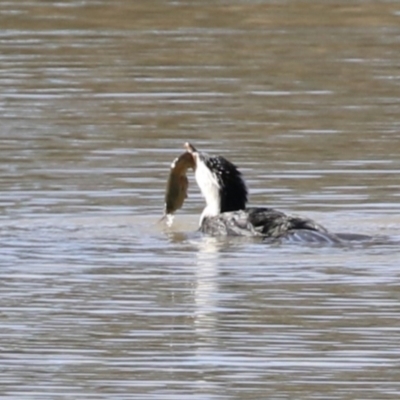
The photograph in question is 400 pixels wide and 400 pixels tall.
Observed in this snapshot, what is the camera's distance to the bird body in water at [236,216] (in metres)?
13.2

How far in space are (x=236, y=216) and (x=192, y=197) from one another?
2393 millimetres

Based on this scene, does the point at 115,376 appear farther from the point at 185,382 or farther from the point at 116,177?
the point at 116,177

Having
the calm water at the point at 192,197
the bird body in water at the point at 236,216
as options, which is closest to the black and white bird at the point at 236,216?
the bird body in water at the point at 236,216

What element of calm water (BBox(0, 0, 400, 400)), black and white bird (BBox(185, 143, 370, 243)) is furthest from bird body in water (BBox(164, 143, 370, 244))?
calm water (BBox(0, 0, 400, 400))

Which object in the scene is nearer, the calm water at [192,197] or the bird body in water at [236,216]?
the calm water at [192,197]

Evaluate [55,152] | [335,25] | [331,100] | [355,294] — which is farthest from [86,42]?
[355,294]

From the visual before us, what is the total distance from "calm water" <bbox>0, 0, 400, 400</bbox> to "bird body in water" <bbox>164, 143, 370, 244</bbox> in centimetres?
16

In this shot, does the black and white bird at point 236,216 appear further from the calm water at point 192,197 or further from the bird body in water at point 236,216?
the calm water at point 192,197

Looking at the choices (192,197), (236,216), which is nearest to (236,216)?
(236,216)

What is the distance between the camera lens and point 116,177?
1617 centimetres

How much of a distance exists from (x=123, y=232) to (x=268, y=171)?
2.90 meters

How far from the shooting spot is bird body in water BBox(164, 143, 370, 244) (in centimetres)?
1323

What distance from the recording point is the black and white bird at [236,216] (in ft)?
43.4

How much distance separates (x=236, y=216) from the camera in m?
14.0
